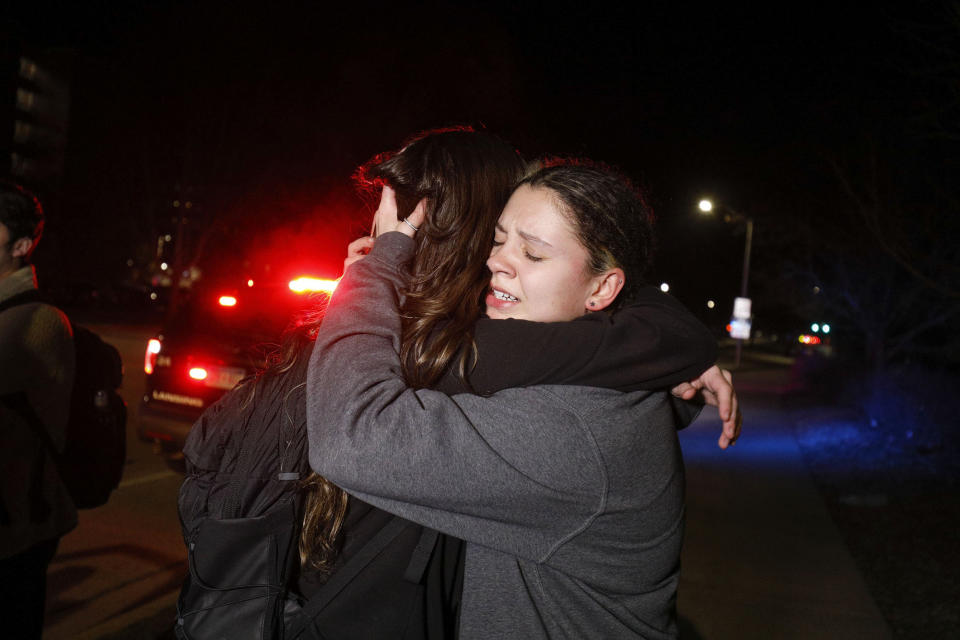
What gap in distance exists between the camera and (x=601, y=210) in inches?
71.2

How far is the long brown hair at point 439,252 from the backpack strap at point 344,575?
0.28 ft

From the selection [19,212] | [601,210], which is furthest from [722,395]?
[19,212]

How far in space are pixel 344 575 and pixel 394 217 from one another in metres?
0.82

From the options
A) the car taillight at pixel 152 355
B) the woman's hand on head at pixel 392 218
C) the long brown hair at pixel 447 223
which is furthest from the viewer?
the car taillight at pixel 152 355

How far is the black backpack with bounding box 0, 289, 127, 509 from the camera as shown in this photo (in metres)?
2.74

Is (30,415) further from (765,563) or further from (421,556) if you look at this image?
(765,563)

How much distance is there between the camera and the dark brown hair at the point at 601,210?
179 cm

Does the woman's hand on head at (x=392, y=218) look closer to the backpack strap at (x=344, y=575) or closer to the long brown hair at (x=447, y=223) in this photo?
the long brown hair at (x=447, y=223)

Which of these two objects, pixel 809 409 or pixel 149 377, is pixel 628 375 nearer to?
pixel 149 377

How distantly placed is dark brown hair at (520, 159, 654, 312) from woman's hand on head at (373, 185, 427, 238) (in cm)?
29

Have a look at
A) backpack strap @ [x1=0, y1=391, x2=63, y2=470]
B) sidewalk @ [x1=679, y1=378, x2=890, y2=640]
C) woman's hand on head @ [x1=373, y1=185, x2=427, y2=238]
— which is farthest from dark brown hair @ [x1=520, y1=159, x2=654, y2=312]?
sidewalk @ [x1=679, y1=378, x2=890, y2=640]

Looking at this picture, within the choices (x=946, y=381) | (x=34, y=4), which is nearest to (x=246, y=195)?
(x=946, y=381)

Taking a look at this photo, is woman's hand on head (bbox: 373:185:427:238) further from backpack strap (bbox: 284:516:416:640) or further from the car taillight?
the car taillight

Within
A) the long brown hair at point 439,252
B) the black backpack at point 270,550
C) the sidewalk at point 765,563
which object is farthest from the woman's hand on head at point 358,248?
the sidewalk at point 765,563
